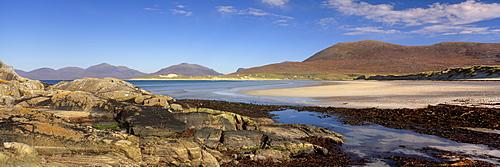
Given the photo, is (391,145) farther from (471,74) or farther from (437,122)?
(471,74)

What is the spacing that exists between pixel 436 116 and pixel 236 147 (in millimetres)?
12895

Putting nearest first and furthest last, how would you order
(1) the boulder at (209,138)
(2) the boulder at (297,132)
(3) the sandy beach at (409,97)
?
(1) the boulder at (209,138) → (2) the boulder at (297,132) → (3) the sandy beach at (409,97)

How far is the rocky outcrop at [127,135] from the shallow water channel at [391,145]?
1.13 m

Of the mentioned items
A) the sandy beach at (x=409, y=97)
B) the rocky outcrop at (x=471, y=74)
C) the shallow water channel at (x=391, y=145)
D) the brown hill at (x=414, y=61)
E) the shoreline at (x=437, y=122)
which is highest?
the brown hill at (x=414, y=61)

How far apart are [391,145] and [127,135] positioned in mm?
9586

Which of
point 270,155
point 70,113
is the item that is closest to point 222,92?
point 70,113

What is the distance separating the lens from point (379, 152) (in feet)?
31.1

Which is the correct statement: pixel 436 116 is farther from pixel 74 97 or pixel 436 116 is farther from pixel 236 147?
pixel 74 97

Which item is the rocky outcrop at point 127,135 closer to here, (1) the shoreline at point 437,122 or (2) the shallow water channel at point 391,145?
(2) the shallow water channel at point 391,145

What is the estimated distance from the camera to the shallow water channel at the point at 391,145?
28.9 ft

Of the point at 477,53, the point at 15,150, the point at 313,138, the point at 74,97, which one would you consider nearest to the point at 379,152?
the point at 313,138

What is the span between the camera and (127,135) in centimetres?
812

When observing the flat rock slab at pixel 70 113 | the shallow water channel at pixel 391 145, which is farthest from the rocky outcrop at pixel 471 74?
the flat rock slab at pixel 70 113

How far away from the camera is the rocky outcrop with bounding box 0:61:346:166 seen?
6345 millimetres
